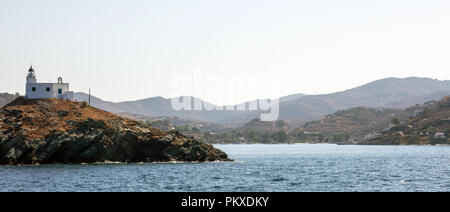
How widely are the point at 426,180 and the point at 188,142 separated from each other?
66723 mm

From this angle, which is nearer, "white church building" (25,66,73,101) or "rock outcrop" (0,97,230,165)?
"rock outcrop" (0,97,230,165)

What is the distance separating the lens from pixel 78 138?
373ft

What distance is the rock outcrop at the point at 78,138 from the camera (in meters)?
110

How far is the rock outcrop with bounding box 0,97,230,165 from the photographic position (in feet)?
361

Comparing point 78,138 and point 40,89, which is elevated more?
point 40,89

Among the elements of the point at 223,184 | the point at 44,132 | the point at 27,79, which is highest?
the point at 27,79

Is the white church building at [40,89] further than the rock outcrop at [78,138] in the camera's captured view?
Yes

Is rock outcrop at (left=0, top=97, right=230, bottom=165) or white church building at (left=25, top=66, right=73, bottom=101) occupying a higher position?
white church building at (left=25, top=66, right=73, bottom=101)

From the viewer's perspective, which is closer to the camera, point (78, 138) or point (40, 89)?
point (78, 138)

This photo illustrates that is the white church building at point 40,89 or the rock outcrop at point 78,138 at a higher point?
the white church building at point 40,89

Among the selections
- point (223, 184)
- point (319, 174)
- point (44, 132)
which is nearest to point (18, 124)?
point (44, 132)
